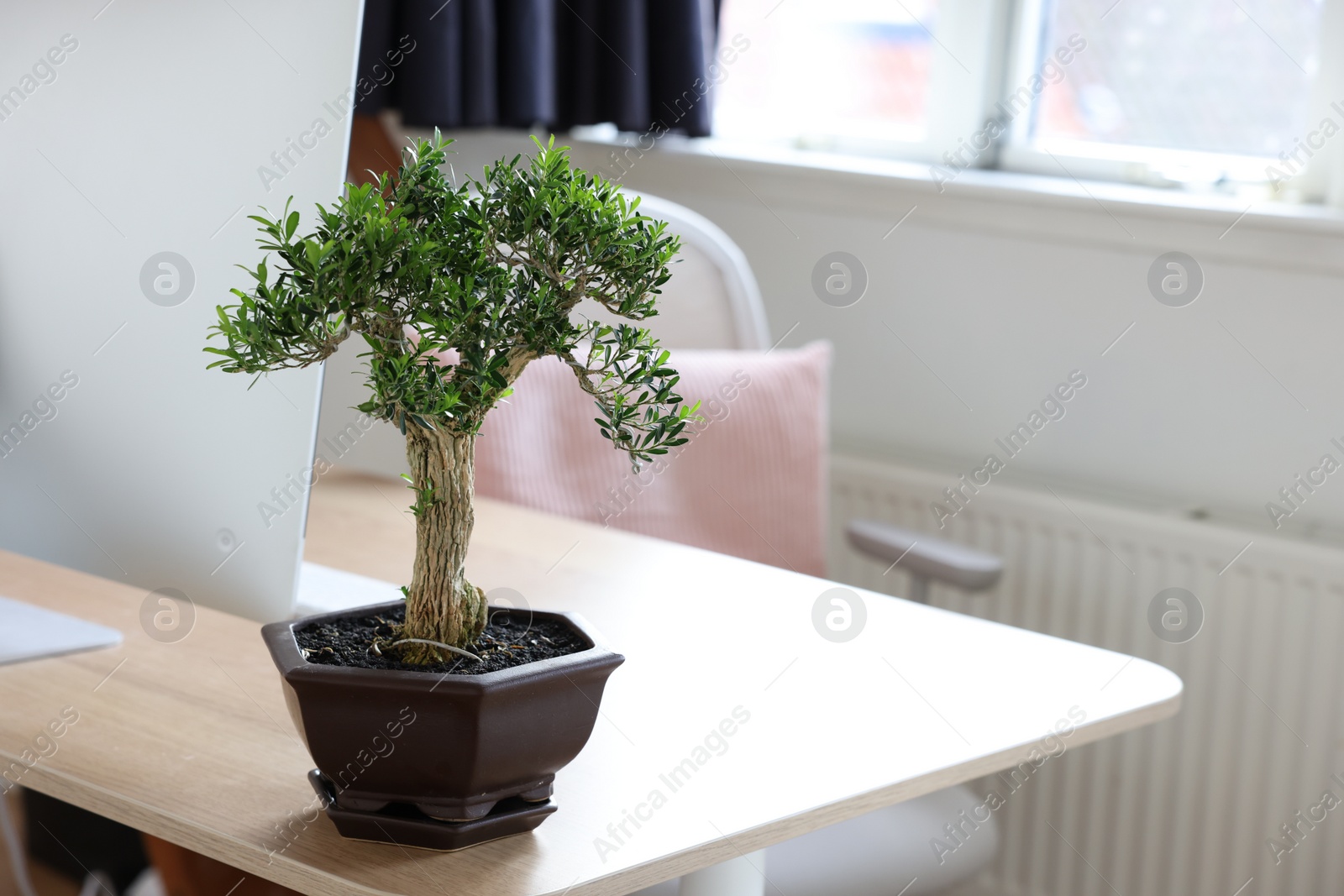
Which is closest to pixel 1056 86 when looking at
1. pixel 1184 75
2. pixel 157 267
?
pixel 1184 75

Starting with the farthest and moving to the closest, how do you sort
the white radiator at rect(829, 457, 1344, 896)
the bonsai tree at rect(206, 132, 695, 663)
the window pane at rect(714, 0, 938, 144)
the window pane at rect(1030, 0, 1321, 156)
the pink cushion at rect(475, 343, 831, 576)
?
the window pane at rect(714, 0, 938, 144), the window pane at rect(1030, 0, 1321, 156), the white radiator at rect(829, 457, 1344, 896), the pink cushion at rect(475, 343, 831, 576), the bonsai tree at rect(206, 132, 695, 663)

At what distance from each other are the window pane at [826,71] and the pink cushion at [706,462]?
2.41 feet

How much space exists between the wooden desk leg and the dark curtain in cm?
150

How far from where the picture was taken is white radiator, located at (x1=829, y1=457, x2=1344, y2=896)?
171 cm

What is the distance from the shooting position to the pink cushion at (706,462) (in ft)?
5.26

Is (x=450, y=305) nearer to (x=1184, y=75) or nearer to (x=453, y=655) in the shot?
(x=453, y=655)

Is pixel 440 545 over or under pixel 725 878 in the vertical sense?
over

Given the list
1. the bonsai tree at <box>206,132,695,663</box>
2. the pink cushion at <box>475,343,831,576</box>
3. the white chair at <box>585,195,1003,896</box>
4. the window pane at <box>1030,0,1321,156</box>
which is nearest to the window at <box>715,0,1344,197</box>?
the window pane at <box>1030,0,1321,156</box>

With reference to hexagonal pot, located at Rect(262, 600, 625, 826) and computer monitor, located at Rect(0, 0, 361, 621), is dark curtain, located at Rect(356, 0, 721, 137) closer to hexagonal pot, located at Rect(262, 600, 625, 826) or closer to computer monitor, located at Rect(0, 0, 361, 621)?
computer monitor, located at Rect(0, 0, 361, 621)

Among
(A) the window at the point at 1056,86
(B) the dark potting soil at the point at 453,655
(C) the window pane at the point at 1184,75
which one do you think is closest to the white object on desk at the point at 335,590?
(B) the dark potting soil at the point at 453,655

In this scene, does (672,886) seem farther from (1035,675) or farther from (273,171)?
(273,171)

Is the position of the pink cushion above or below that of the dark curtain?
below

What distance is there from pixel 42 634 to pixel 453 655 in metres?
0.47

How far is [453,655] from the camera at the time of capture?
29.4 inches
